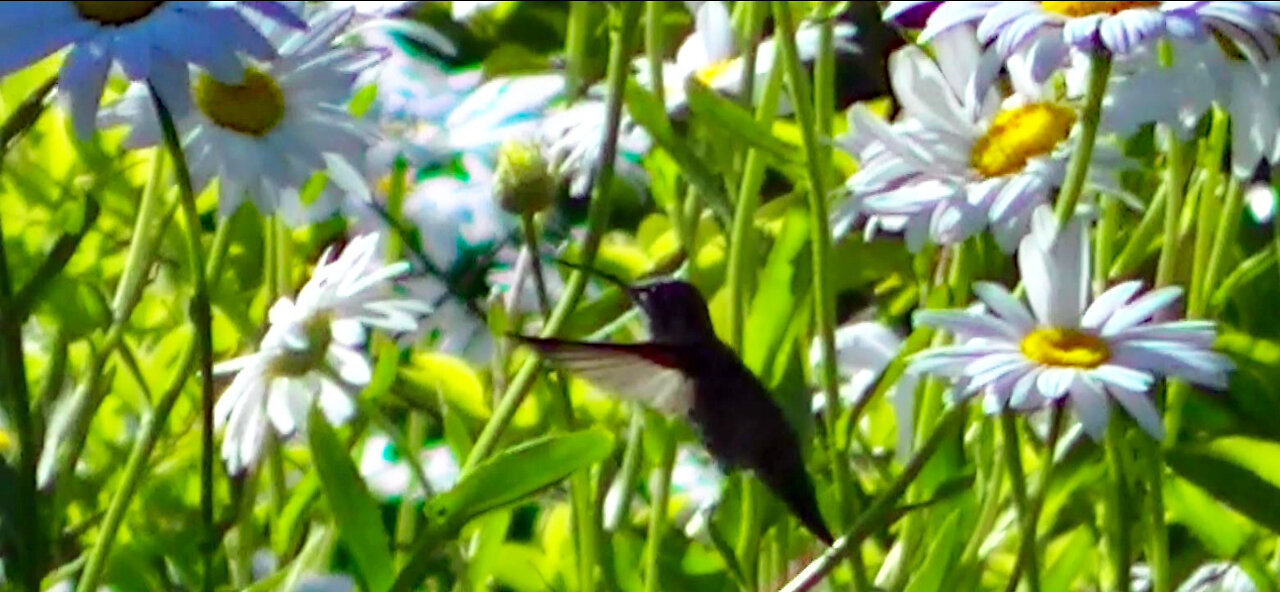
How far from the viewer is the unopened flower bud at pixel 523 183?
627 mm

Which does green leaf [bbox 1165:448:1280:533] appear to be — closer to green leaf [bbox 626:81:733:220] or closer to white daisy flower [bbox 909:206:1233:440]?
white daisy flower [bbox 909:206:1233:440]

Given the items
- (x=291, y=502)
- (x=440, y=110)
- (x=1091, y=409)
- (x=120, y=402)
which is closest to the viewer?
(x=1091, y=409)

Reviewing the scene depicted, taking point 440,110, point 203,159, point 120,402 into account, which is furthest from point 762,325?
point 440,110

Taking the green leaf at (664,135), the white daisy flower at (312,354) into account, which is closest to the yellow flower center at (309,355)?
the white daisy flower at (312,354)

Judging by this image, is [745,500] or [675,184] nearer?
[745,500]

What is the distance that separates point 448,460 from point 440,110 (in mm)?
296

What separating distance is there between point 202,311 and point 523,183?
0.50 ft

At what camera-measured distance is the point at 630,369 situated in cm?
49

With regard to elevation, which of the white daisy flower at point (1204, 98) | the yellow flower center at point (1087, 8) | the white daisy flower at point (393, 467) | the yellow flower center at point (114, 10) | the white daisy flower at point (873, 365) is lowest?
the white daisy flower at point (393, 467)

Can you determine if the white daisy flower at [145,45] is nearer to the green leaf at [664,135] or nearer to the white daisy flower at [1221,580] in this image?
the green leaf at [664,135]

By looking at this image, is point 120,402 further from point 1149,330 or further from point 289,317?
point 1149,330

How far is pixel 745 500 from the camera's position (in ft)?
1.96

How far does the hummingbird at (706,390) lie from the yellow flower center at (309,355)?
4.2 inches

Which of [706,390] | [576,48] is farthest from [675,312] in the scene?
[576,48]
